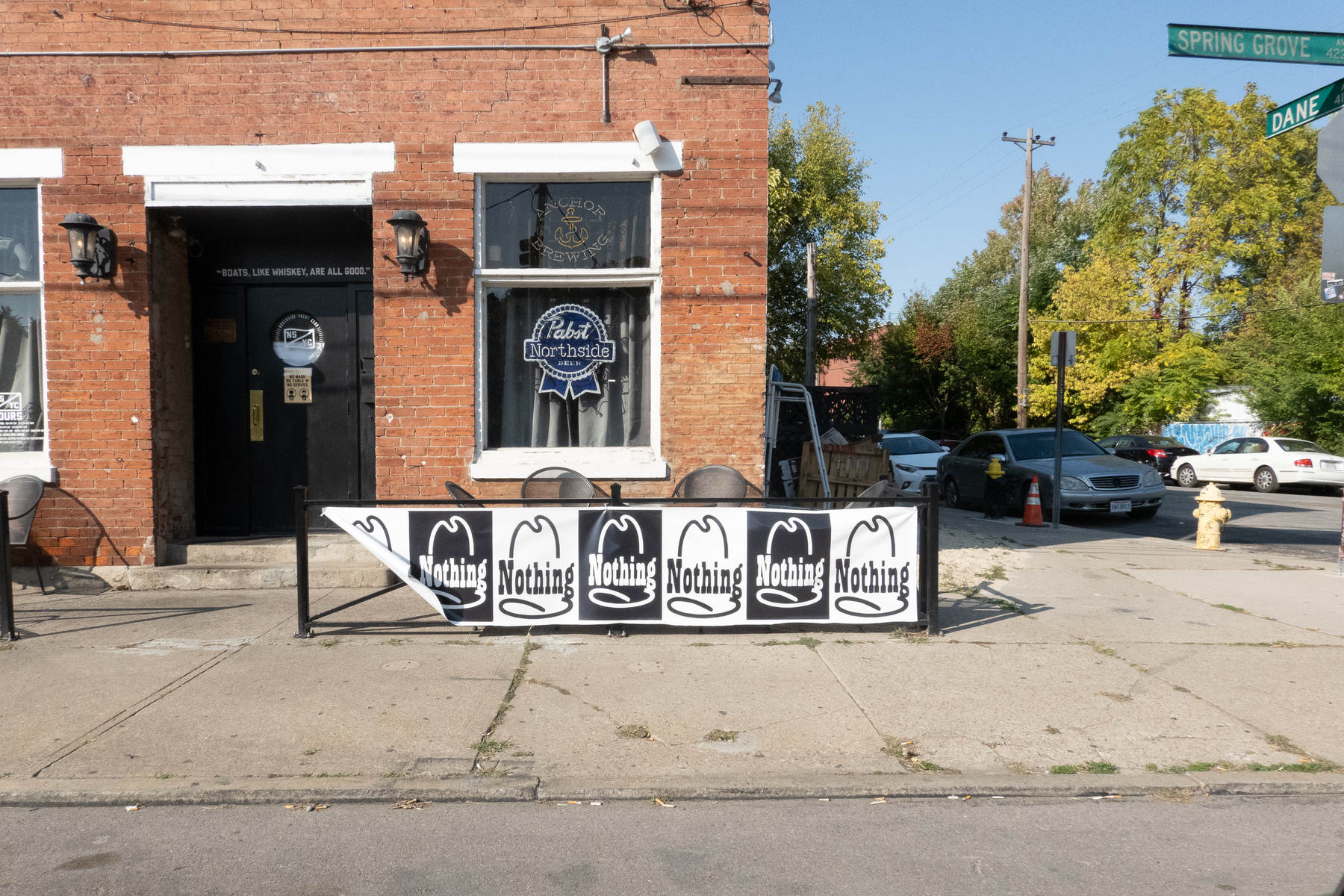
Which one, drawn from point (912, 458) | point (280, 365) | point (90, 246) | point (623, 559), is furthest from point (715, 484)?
point (912, 458)

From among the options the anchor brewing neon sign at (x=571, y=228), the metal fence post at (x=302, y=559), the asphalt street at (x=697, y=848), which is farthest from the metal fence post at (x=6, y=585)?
the anchor brewing neon sign at (x=571, y=228)

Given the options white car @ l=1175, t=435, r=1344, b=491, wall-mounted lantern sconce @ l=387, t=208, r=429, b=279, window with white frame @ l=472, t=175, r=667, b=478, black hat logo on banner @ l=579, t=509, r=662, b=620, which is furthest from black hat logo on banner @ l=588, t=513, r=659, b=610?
white car @ l=1175, t=435, r=1344, b=491

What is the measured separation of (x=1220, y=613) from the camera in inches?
281

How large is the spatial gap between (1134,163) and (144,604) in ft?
119

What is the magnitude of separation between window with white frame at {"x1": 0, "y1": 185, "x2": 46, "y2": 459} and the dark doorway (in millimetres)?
1226

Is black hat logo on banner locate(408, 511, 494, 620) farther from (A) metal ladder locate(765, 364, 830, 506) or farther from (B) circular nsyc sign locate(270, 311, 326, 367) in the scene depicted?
(A) metal ladder locate(765, 364, 830, 506)

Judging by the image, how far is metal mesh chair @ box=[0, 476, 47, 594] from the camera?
23.6 ft

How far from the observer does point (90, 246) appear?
24.0ft

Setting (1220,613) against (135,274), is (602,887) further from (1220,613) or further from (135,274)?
(135,274)

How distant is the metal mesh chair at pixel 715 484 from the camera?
24.3 feet

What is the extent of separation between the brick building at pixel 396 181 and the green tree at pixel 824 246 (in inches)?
925

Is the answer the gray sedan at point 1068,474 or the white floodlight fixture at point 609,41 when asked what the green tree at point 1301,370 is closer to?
the gray sedan at point 1068,474

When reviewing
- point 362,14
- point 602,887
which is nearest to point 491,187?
point 362,14

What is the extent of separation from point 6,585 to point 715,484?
517cm
